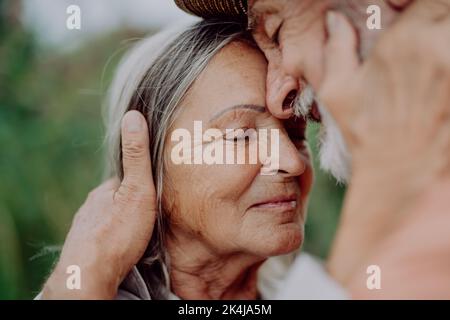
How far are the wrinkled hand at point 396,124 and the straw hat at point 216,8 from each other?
43cm

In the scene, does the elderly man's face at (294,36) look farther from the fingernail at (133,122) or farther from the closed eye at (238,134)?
the fingernail at (133,122)

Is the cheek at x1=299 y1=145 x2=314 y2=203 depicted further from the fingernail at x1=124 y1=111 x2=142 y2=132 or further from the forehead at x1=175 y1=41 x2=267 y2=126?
Answer: the fingernail at x1=124 y1=111 x2=142 y2=132

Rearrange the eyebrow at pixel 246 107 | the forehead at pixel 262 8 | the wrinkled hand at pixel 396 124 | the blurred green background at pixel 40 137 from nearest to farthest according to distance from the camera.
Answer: the wrinkled hand at pixel 396 124 < the forehead at pixel 262 8 < the eyebrow at pixel 246 107 < the blurred green background at pixel 40 137

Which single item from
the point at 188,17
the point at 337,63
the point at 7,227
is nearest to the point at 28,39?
the point at 7,227

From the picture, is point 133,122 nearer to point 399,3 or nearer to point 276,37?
point 276,37

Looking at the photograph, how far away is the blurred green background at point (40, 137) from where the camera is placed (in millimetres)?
2740

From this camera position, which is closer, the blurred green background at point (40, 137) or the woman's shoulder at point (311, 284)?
the woman's shoulder at point (311, 284)

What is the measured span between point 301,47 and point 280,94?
0.15m

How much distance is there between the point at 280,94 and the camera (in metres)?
1.47

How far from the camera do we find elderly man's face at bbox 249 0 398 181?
1.30 m

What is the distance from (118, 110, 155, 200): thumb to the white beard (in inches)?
14.4

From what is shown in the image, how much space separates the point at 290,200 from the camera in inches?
62.2

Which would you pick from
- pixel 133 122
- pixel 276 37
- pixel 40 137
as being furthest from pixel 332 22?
pixel 40 137

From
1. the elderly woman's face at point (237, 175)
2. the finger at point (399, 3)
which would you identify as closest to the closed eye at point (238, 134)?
the elderly woman's face at point (237, 175)
